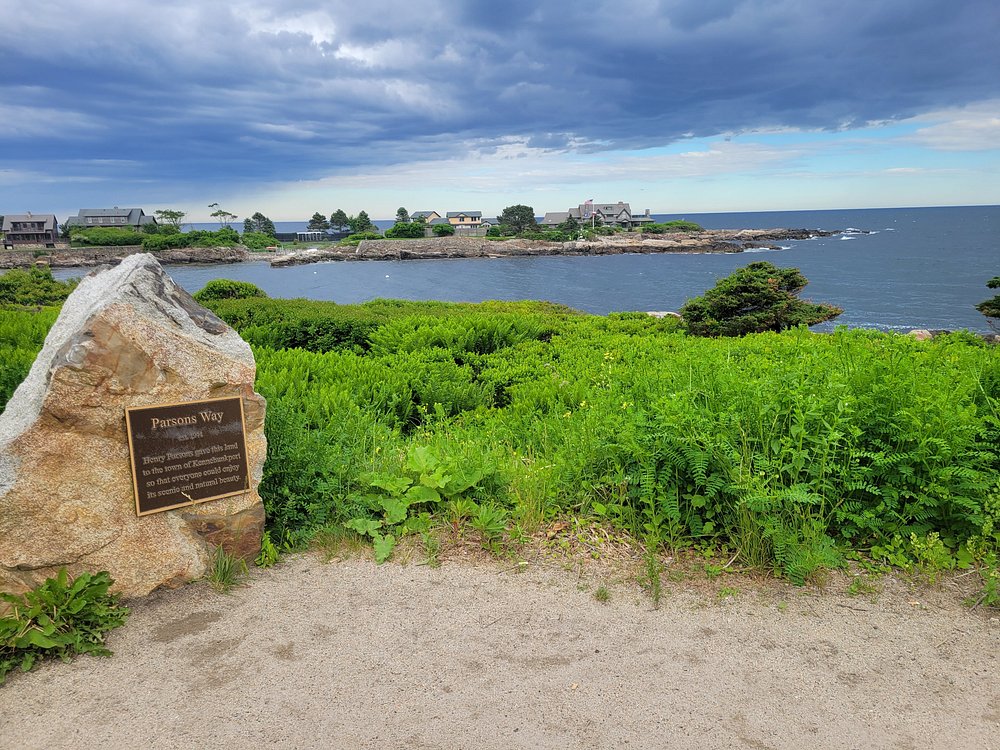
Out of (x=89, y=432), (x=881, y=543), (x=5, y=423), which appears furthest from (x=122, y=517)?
(x=881, y=543)

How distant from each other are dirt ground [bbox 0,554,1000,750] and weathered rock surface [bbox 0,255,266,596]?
1.25ft

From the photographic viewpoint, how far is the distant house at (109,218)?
123438 millimetres

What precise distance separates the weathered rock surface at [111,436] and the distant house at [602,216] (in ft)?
497

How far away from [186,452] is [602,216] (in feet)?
521

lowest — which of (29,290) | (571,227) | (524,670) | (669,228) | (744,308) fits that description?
(524,670)

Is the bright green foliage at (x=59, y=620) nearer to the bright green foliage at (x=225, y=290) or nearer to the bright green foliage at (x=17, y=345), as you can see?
the bright green foliage at (x=17, y=345)

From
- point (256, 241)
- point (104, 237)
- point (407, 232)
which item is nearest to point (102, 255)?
point (104, 237)

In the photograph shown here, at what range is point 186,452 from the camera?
4.03m

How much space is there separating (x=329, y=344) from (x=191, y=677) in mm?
8900

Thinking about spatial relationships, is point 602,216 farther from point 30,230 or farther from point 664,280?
point 30,230

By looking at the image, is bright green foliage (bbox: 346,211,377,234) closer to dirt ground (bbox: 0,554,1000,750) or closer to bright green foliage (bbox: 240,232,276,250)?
bright green foliage (bbox: 240,232,276,250)

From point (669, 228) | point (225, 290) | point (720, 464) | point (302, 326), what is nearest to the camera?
point (720, 464)

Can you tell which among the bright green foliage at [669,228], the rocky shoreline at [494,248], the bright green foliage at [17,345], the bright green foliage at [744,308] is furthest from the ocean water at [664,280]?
the bright green foliage at [669,228]

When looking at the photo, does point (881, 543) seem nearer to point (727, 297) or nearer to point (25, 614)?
point (25, 614)
